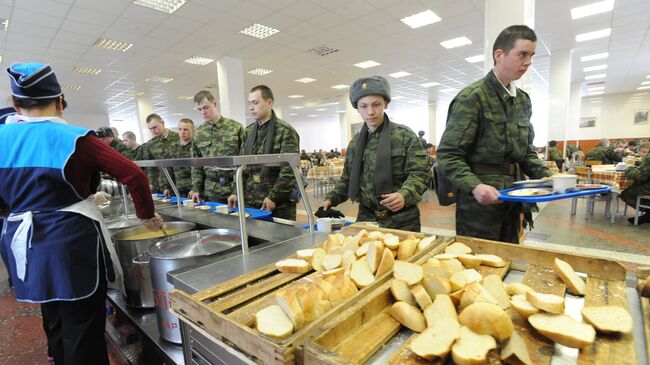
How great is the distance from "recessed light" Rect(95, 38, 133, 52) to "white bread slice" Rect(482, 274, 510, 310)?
295 inches

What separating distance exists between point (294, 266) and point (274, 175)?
Answer: 1.82 metres

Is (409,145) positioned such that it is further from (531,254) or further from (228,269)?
(228,269)

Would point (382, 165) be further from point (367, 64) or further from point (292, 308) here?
point (367, 64)

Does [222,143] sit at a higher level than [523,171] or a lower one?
higher

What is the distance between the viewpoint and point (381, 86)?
1.72m

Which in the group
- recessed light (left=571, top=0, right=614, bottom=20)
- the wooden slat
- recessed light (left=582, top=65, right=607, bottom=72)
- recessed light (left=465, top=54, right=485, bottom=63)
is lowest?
the wooden slat

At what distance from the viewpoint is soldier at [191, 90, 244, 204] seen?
122 inches

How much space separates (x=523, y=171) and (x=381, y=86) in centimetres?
100

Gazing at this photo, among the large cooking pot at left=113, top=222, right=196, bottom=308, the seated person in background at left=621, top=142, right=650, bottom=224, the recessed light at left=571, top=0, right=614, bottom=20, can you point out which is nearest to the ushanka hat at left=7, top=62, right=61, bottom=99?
the large cooking pot at left=113, top=222, right=196, bottom=308

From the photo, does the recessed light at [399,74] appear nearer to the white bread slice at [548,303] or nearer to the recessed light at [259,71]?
the recessed light at [259,71]

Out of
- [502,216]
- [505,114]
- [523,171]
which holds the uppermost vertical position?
[505,114]

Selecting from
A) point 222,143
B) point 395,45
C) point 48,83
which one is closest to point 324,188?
point 395,45

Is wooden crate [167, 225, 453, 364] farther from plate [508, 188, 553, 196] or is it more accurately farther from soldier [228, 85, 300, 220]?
soldier [228, 85, 300, 220]

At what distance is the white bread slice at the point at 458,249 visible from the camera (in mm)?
949
